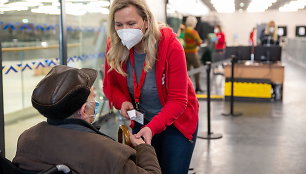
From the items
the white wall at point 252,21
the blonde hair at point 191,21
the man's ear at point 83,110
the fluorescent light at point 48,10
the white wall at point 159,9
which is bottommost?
the man's ear at point 83,110

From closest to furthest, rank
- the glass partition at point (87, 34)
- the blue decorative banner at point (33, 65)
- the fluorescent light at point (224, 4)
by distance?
the blue decorative banner at point (33, 65)
the glass partition at point (87, 34)
the fluorescent light at point (224, 4)

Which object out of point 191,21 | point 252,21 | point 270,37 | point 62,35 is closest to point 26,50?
point 62,35

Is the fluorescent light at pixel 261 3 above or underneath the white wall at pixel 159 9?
above

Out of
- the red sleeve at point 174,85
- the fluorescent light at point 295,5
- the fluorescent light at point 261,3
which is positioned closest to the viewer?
the red sleeve at point 174,85

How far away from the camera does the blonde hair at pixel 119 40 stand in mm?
1722

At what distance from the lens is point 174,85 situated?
179cm

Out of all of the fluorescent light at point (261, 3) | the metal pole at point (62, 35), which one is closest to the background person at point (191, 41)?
the metal pole at point (62, 35)

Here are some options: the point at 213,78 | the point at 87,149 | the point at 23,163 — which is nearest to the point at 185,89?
the point at 87,149

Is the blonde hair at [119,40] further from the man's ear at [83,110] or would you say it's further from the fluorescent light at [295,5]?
the fluorescent light at [295,5]

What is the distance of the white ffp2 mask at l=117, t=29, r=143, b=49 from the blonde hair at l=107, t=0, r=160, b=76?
0.04 m

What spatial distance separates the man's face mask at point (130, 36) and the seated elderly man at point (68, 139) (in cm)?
40

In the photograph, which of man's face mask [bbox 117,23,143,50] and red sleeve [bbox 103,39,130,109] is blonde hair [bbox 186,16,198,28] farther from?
man's face mask [bbox 117,23,143,50]

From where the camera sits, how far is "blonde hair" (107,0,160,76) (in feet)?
5.65

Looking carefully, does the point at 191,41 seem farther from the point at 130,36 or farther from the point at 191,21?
the point at 130,36
